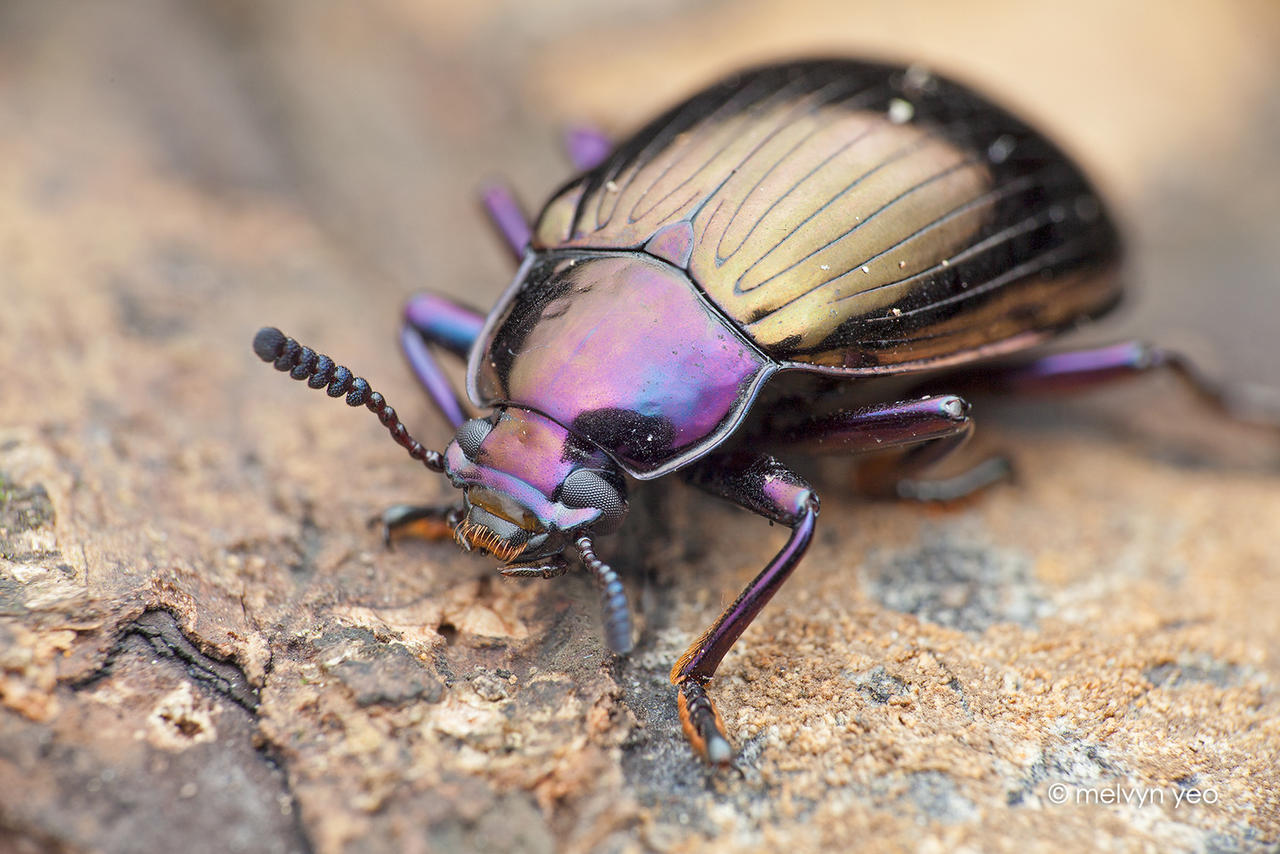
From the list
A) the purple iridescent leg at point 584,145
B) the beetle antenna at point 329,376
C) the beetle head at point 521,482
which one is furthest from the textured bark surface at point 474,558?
the purple iridescent leg at point 584,145

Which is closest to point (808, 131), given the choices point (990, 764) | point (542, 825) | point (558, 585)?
point (558, 585)

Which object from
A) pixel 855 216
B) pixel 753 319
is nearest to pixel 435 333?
pixel 753 319

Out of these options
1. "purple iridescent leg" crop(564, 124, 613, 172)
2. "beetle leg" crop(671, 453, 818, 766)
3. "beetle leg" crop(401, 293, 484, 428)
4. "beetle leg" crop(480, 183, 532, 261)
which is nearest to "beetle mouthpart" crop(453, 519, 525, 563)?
"beetle leg" crop(671, 453, 818, 766)

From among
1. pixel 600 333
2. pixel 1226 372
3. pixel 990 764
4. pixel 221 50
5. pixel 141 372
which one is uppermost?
pixel 221 50

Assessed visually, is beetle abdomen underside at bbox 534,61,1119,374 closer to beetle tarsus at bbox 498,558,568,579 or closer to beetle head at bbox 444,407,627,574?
beetle head at bbox 444,407,627,574

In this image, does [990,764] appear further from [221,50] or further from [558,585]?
[221,50]

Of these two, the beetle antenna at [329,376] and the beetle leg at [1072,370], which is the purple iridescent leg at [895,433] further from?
the beetle antenna at [329,376]
